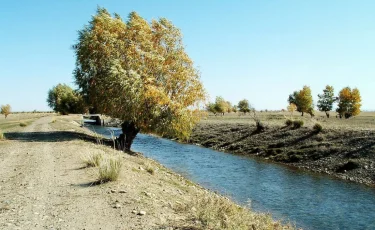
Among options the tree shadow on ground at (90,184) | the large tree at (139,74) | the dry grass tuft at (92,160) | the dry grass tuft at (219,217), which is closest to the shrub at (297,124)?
the large tree at (139,74)

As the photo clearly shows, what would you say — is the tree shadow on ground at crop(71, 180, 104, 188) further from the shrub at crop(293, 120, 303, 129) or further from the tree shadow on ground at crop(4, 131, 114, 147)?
the shrub at crop(293, 120, 303, 129)

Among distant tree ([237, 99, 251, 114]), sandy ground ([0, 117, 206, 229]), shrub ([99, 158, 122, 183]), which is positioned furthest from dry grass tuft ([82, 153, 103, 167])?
distant tree ([237, 99, 251, 114])

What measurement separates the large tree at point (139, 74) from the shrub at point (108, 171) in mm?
16368

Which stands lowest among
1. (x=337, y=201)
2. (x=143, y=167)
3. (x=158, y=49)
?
(x=337, y=201)

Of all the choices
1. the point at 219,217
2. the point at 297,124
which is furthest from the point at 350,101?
the point at 219,217

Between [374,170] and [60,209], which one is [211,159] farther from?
[60,209]

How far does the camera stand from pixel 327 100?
11225cm

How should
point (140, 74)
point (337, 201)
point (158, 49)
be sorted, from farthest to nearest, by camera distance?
1. point (158, 49)
2. point (140, 74)
3. point (337, 201)

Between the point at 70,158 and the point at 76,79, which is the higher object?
the point at 76,79

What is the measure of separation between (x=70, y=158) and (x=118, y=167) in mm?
7499

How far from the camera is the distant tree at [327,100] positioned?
111812 mm

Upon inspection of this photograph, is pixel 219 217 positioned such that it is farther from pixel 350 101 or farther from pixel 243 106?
pixel 243 106

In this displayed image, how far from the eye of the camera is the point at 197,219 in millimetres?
10766

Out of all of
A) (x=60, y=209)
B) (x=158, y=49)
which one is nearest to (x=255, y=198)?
(x=60, y=209)
